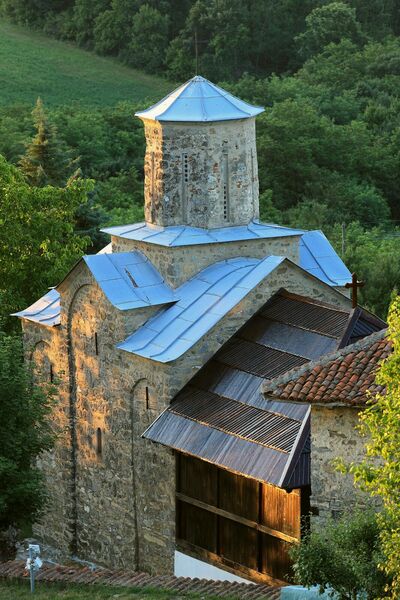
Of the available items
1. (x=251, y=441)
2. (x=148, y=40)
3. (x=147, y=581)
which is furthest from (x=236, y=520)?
(x=148, y=40)

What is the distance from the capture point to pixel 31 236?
30469 millimetres

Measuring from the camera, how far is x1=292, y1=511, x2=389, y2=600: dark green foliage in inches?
642

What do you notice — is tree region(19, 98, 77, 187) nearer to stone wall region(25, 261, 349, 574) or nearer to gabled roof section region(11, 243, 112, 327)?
gabled roof section region(11, 243, 112, 327)

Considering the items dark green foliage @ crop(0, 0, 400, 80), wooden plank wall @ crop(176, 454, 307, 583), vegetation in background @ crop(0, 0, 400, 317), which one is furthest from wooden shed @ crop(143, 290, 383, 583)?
dark green foliage @ crop(0, 0, 400, 80)

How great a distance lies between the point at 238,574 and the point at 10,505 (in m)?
3.47

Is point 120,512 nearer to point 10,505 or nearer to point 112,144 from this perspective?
point 10,505

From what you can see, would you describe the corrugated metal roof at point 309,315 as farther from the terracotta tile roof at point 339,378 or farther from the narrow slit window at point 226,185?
the terracotta tile roof at point 339,378

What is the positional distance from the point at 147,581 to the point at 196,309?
4579mm

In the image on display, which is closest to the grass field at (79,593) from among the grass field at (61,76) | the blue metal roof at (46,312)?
the blue metal roof at (46,312)

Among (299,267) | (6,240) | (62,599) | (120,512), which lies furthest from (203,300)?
(6,240)

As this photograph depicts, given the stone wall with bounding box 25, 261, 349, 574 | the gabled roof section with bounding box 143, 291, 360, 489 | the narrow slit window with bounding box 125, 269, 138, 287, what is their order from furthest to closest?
the narrow slit window with bounding box 125, 269, 138, 287
the stone wall with bounding box 25, 261, 349, 574
the gabled roof section with bounding box 143, 291, 360, 489

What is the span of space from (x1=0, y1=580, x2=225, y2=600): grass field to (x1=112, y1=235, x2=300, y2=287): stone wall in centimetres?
538

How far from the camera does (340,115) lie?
6069 centimetres

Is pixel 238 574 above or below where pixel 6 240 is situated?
below
